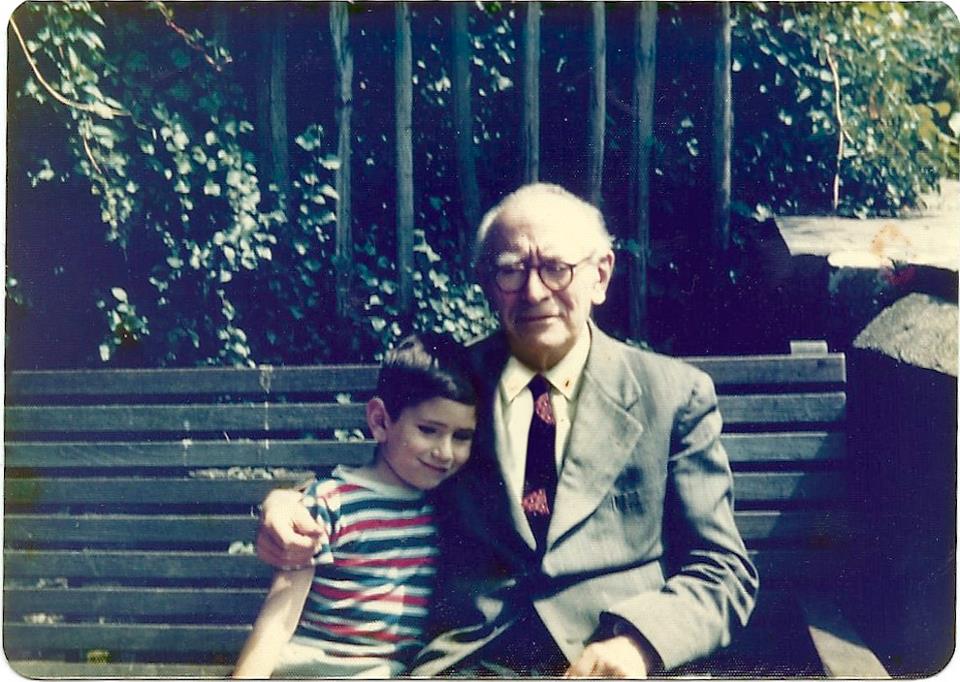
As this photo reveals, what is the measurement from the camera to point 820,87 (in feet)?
8.43

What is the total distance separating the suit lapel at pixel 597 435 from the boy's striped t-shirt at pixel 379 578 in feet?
1.05

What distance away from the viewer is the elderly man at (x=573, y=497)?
246cm

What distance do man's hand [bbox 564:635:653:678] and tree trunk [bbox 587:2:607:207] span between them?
41.2 inches

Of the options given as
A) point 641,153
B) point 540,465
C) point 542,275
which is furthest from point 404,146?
point 540,465

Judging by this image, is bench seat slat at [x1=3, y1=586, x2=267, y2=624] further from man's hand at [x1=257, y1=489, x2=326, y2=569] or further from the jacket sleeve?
the jacket sleeve

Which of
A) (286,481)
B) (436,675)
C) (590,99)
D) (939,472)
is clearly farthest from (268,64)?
(939,472)

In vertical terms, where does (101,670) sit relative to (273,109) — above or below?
below

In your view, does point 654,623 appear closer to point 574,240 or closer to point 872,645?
point 872,645

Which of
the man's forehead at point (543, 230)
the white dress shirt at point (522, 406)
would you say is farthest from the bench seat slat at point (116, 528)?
the man's forehead at point (543, 230)

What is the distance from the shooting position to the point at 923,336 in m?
2.49

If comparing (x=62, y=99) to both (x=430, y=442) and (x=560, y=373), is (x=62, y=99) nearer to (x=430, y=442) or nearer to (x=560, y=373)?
(x=430, y=442)

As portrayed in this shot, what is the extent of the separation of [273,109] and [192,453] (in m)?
0.88

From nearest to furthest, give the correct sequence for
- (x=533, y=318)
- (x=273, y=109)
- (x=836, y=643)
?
(x=836, y=643) → (x=533, y=318) → (x=273, y=109)

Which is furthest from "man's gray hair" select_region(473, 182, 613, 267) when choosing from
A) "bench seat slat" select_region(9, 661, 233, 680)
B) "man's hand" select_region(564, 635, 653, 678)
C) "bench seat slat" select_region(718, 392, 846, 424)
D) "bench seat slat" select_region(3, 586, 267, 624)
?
"bench seat slat" select_region(9, 661, 233, 680)
